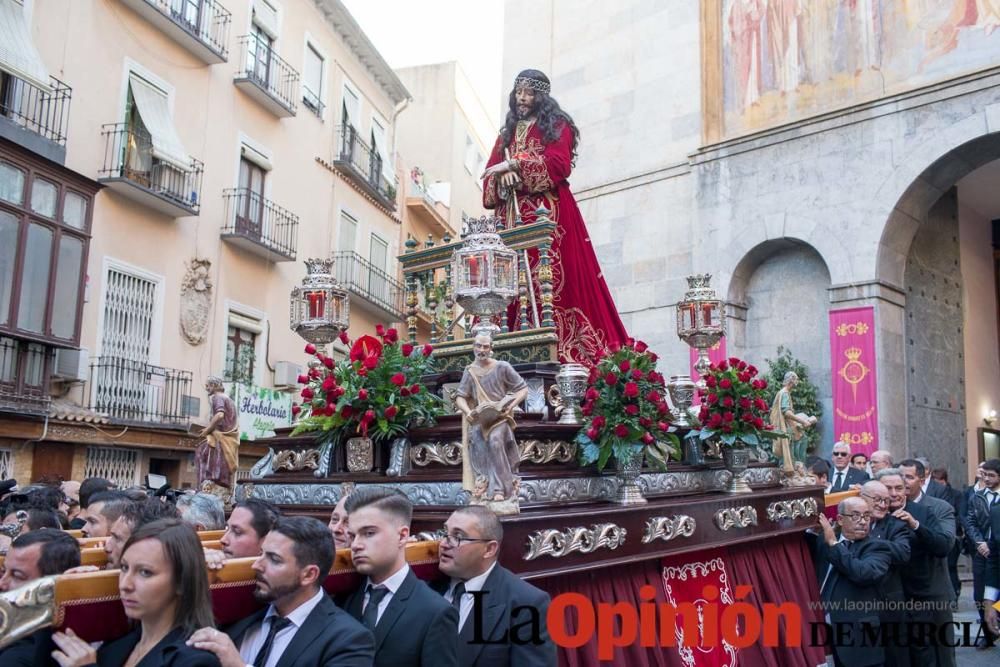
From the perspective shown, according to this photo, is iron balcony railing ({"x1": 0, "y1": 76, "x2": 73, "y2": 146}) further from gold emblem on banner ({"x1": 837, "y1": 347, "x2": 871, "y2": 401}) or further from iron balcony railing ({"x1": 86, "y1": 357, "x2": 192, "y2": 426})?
gold emblem on banner ({"x1": 837, "y1": 347, "x2": 871, "y2": 401})

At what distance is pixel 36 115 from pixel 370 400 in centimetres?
928

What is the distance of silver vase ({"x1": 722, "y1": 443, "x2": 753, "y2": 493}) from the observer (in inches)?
235

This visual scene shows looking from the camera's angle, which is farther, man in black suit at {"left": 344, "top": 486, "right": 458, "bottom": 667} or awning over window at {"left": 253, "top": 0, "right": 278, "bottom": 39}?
awning over window at {"left": 253, "top": 0, "right": 278, "bottom": 39}

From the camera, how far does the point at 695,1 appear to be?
15414 mm

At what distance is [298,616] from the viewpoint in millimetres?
2662

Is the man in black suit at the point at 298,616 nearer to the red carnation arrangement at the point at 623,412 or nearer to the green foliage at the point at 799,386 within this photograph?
the red carnation arrangement at the point at 623,412

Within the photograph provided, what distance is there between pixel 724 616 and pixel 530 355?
6.58ft

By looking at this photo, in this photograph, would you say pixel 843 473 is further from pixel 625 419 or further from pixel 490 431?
pixel 490 431

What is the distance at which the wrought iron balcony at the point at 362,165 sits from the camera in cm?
1903

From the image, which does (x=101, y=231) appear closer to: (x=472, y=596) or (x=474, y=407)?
(x=474, y=407)

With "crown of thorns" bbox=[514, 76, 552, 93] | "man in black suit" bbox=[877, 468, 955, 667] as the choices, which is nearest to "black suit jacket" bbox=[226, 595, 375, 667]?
"man in black suit" bbox=[877, 468, 955, 667]

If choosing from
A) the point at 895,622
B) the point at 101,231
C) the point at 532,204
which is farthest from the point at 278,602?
the point at 101,231

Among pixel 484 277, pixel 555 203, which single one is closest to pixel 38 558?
pixel 484 277

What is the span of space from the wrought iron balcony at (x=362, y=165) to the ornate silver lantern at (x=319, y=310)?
42.5ft
